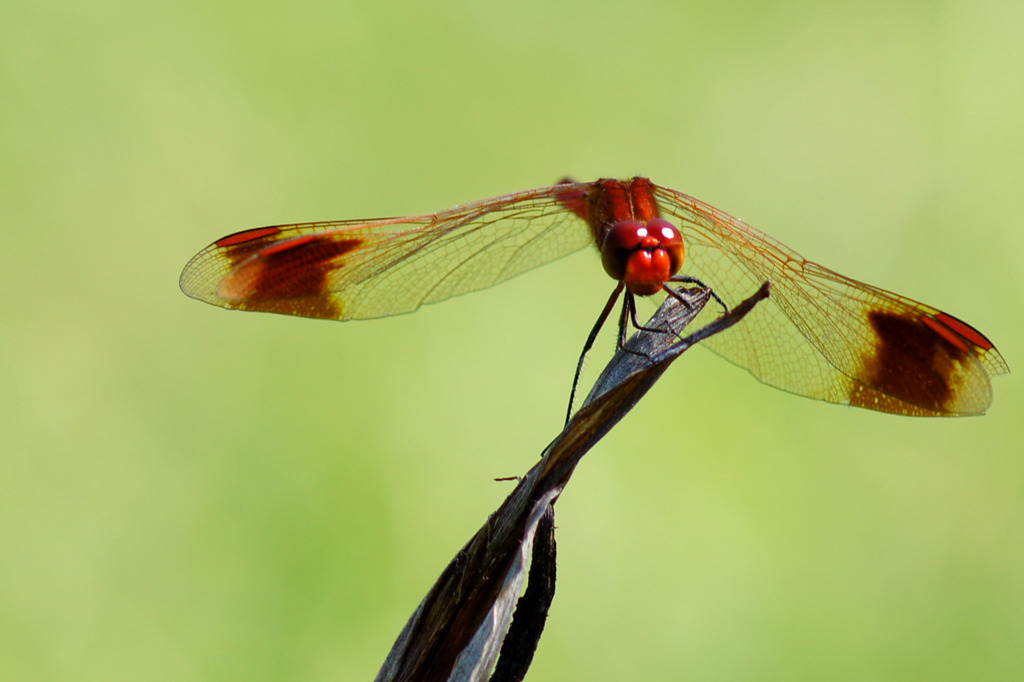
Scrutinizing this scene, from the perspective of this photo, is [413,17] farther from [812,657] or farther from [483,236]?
[812,657]

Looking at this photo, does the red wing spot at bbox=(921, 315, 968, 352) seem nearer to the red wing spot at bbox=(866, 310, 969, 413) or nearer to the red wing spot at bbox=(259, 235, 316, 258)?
the red wing spot at bbox=(866, 310, 969, 413)

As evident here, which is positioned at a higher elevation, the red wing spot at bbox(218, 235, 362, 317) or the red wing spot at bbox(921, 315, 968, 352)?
the red wing spot at bbox(921, 315, 968, 352)

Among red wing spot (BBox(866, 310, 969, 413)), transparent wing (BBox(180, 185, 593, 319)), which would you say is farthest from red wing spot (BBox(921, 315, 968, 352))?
transparent wing (BBox(180, 185, 593, 319))

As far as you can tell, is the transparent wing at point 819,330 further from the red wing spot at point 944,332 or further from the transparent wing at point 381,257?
the transparent wing at point 381,257

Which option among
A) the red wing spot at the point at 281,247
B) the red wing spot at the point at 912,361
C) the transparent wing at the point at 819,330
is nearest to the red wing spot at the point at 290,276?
the red wing spot at the point at 281,247

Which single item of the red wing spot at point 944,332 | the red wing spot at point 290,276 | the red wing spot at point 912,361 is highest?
the red wing spot at point 944,332

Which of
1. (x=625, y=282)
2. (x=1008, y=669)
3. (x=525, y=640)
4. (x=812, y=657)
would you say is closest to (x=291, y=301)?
(x=625, y=282)

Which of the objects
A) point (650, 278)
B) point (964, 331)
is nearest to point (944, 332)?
point (964, 331)

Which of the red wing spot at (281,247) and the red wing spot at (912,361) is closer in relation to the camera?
the red wing spot at (912,361)
